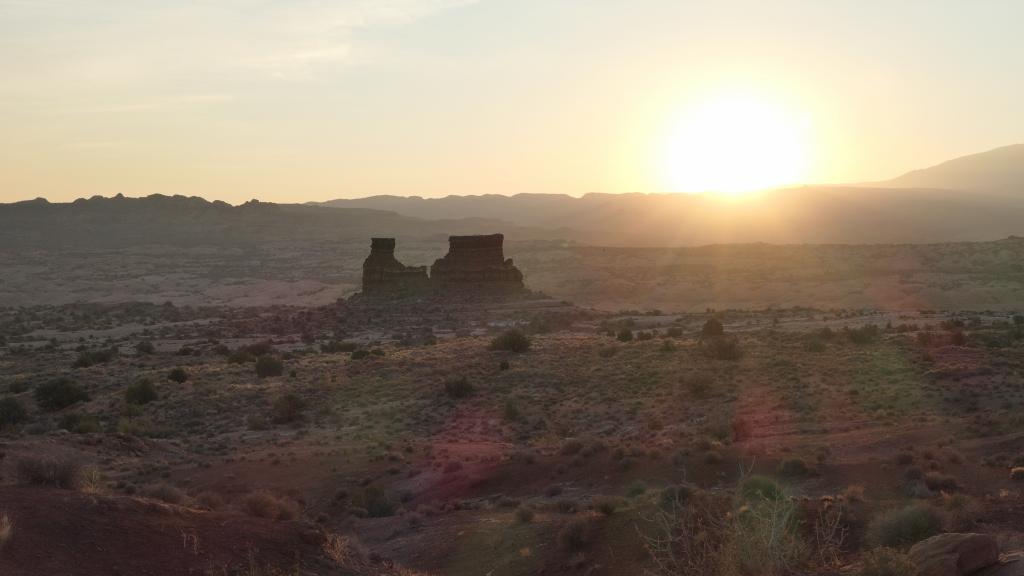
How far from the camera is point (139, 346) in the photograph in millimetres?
46938

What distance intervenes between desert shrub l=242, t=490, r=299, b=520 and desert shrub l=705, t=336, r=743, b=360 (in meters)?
21.6

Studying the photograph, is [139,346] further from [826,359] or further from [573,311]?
[826,359]

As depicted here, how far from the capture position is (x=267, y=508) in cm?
1594

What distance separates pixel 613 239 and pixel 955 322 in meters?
128

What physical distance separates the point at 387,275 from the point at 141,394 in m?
33.2

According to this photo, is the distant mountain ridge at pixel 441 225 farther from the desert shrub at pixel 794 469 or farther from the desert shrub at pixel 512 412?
the desert shrub at pixel 794 469

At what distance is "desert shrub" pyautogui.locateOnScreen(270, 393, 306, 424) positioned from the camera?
31.0 m

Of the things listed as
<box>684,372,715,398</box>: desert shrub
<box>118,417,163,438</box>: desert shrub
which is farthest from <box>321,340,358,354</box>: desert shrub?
<box>684,372,715,398</box>: desert shrub

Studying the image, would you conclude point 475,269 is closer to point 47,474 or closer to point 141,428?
point 141,428

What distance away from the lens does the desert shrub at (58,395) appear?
107 feet

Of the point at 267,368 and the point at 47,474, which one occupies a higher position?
the point at 47,474

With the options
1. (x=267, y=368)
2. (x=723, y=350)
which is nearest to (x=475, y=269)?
(x=267, y=368)

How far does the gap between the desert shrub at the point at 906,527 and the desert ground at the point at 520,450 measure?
3 cm

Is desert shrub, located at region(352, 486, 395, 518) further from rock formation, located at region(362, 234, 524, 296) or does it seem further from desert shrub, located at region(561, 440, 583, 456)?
rock formation, located at region(362, 234, 524, 296)
